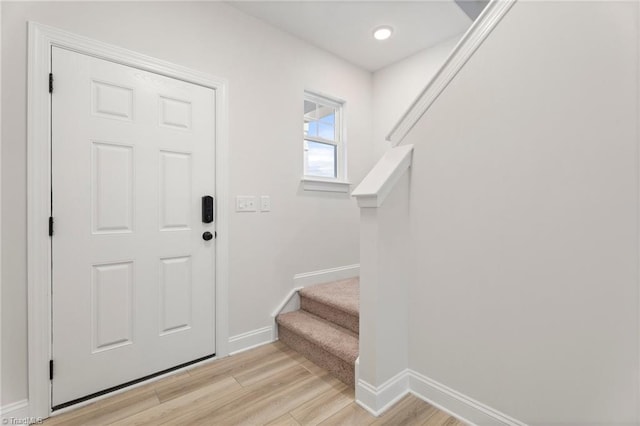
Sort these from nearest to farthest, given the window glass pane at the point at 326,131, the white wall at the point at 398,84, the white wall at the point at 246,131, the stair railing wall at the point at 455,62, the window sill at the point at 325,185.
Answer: the stair railing wall at the point at 455,62
the white wall at the point at 246,131
the window sill at the point at 325,185
the white wall at the point at 398,84
the window glass pane at the point at 326,131

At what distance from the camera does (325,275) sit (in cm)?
286

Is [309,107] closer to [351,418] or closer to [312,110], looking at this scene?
[312,110]

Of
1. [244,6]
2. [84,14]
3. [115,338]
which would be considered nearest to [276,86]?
[244,6]

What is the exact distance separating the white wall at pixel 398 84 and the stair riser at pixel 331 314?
179cm

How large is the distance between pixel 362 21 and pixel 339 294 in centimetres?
232

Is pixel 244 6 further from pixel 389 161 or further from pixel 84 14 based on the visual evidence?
pixel 389 161

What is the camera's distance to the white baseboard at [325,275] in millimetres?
2655

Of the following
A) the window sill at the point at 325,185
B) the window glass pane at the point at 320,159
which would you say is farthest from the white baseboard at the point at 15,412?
the window glass pane at the point at 320,159

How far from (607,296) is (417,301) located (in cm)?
81

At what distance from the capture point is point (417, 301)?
168 centimetres

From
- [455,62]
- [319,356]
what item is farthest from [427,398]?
[455,62]

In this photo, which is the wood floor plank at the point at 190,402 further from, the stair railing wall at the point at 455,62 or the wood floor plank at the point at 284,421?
the stair railing wall at the point at 455,62

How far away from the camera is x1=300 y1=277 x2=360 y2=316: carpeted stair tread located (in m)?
2.15

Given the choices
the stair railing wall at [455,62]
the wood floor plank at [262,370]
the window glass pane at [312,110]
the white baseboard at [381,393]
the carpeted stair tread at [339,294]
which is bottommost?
the wood floor plank at [262,370]
